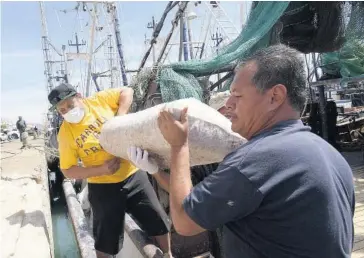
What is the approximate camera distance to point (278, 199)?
3.67 ft

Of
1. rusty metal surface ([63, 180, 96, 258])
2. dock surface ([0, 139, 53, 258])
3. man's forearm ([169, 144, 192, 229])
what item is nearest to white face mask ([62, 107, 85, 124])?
dock surface ([0, 139, 53, 258])

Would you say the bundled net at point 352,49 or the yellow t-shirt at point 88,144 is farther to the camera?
the bundled net at point 352,49

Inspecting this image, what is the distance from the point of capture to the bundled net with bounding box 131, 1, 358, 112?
10.1 feet

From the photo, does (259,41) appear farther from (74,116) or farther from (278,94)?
(278,94)

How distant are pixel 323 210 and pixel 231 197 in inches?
11.8

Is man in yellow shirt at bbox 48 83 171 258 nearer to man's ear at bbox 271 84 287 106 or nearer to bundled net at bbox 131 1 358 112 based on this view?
bundled net at bbox 131 1 358 112

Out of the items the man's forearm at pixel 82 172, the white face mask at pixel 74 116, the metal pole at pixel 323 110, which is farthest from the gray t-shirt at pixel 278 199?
the metal pole at pixel 323 110

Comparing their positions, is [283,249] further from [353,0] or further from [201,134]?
[353,0]

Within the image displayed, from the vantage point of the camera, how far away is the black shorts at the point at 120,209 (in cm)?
290

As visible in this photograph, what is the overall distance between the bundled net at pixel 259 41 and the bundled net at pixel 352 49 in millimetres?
34

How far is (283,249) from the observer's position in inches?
45.4

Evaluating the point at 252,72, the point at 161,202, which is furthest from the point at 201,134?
the point at 161,202

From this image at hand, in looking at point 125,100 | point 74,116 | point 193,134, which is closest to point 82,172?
point 74,116

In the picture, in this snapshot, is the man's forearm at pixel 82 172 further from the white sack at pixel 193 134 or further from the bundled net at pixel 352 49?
the bundled net at pixel 352 49
